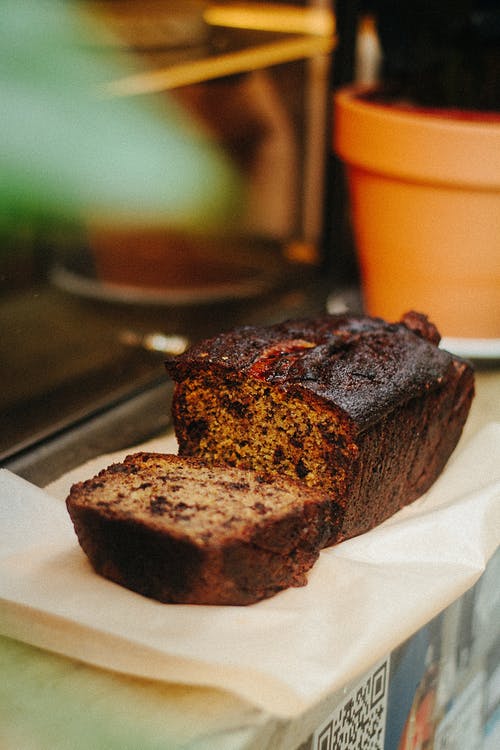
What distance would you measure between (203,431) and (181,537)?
258mm

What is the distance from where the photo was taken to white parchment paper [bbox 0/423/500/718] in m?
0.73

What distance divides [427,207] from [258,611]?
0.87m

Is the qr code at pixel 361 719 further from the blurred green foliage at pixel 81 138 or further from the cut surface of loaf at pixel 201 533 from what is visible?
the blurred green foliage at pixel 81 138

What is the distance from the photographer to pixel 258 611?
806mm

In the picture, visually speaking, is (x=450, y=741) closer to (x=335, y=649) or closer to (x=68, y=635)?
(x=335, y=649)

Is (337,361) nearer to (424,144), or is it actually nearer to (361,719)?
(361,719)

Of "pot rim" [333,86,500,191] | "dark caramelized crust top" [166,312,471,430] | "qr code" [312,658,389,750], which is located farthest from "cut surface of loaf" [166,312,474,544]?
"pot rim" [333,86,500,191]

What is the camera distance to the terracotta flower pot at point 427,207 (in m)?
1.39

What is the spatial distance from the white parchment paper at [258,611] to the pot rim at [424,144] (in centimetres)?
63

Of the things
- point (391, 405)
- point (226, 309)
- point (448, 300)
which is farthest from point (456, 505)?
point (226, 309)

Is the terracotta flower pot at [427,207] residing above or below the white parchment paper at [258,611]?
above

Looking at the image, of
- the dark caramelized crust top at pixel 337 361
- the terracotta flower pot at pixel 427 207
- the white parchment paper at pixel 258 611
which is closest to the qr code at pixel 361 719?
the white parchment paper at pixel 258 611

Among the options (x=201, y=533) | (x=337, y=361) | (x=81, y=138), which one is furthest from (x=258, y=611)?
(x=81, y=138)

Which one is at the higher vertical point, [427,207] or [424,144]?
[424,144]
